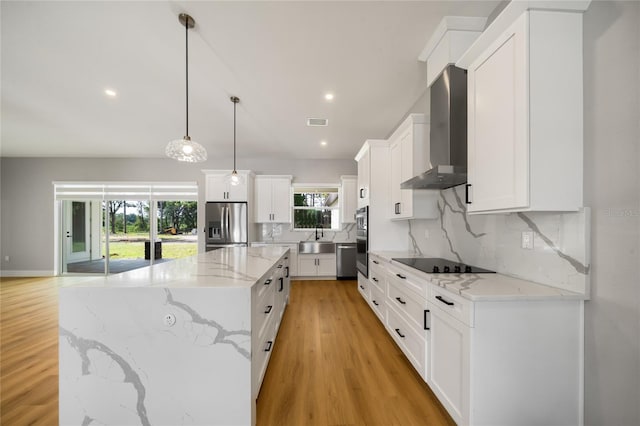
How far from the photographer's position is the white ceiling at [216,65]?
1.83m

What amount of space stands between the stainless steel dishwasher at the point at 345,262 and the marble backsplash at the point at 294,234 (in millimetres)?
429

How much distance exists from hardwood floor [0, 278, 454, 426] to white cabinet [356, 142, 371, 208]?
1.74 m

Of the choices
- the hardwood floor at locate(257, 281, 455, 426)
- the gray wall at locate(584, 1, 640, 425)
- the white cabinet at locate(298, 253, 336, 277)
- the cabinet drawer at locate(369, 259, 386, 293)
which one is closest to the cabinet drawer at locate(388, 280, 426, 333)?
the cabinet drawer at locate(369, 259, 386, 293)

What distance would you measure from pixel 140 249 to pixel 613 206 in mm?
7541

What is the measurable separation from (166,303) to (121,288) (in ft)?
0.79

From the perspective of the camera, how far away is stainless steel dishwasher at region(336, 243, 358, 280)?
532 cm

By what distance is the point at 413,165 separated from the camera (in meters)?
2.65

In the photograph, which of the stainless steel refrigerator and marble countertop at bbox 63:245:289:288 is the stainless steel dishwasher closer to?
the stainless steel refrigerator

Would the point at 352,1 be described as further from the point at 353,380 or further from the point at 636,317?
the point at 353,380

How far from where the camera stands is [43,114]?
3582 mm

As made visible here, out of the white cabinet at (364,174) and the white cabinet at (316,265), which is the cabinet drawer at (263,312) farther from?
the white cabinet at (316,265)

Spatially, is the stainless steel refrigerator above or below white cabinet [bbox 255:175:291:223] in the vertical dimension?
below

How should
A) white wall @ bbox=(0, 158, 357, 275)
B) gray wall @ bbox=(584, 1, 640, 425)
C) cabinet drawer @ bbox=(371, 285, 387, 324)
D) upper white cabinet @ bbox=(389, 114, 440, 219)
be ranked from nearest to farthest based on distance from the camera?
gray wall @ bbox=(584, 1, 640, 425), upper white cabinet @ bbox=(389, 114, 440, 219), cabinet drawer @ bbox=(371, 285, 387, 324), white wall @ bbox=(0, 158, 357, 275)

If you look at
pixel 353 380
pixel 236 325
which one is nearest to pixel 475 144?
pixel 236 325
